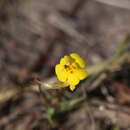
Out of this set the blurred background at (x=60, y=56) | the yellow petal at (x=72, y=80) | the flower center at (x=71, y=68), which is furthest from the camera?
the blurred background at (x=60, y=56)

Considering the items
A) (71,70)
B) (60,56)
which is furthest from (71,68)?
(60,56)

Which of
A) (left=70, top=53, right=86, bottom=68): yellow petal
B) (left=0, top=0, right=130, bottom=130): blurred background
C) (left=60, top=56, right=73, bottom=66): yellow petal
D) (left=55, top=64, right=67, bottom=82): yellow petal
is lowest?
(left=0, top=0, right=130, bottom=130): blurred background

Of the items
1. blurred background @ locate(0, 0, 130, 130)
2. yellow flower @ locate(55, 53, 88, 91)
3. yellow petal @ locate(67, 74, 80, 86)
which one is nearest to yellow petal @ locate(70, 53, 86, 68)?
yellow flower @ locate(55, 53, 88, 91)

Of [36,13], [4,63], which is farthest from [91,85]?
[36,13]

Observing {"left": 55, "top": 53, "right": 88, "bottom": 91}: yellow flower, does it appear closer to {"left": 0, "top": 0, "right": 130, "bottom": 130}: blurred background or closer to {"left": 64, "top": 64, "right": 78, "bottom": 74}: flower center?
{"left": 64, "top": 64, "right": 78, "bottom": 74}: flower center

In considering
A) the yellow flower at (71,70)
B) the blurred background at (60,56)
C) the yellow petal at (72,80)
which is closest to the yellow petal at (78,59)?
the yellow flower at (71,70)

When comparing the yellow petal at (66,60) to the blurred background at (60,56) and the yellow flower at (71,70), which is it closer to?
the yellow flower at (71,70)

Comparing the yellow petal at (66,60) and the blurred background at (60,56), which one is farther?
the blurred background at (60,56)
